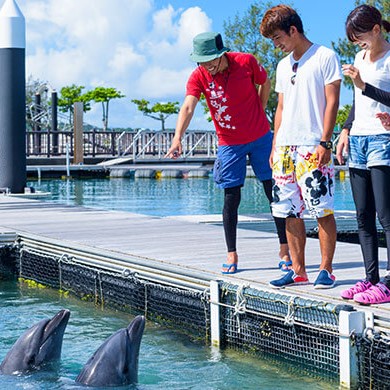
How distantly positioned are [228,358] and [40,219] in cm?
526

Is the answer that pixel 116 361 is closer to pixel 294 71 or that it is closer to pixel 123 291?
pixel 294 71

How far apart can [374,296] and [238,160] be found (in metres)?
1.65

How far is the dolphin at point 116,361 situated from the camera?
4.72 metres

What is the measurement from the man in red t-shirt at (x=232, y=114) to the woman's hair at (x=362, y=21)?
1.17 m

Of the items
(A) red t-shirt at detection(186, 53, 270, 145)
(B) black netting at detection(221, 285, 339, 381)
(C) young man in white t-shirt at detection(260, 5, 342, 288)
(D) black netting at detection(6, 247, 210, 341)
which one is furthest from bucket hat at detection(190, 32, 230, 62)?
(D) black netting at detection(6, 247, 210, 341)

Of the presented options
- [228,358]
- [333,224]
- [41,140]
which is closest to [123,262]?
[228,358]

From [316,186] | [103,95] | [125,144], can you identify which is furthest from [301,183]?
[103,95]

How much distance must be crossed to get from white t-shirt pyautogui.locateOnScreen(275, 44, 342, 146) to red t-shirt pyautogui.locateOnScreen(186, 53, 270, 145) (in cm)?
69

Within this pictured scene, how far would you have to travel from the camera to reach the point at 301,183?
543cm

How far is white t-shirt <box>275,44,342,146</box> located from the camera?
5.29 m

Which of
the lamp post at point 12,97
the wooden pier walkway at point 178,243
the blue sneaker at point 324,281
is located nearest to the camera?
the blue sneaker at point 324,281

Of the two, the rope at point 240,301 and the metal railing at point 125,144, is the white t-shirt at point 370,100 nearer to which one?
the rope at point 240,301

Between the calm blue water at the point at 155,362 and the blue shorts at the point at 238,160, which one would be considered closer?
the calm blue water at the point at 155,362

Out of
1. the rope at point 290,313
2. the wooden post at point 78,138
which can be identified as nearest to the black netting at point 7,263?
the rope at point 290,313
